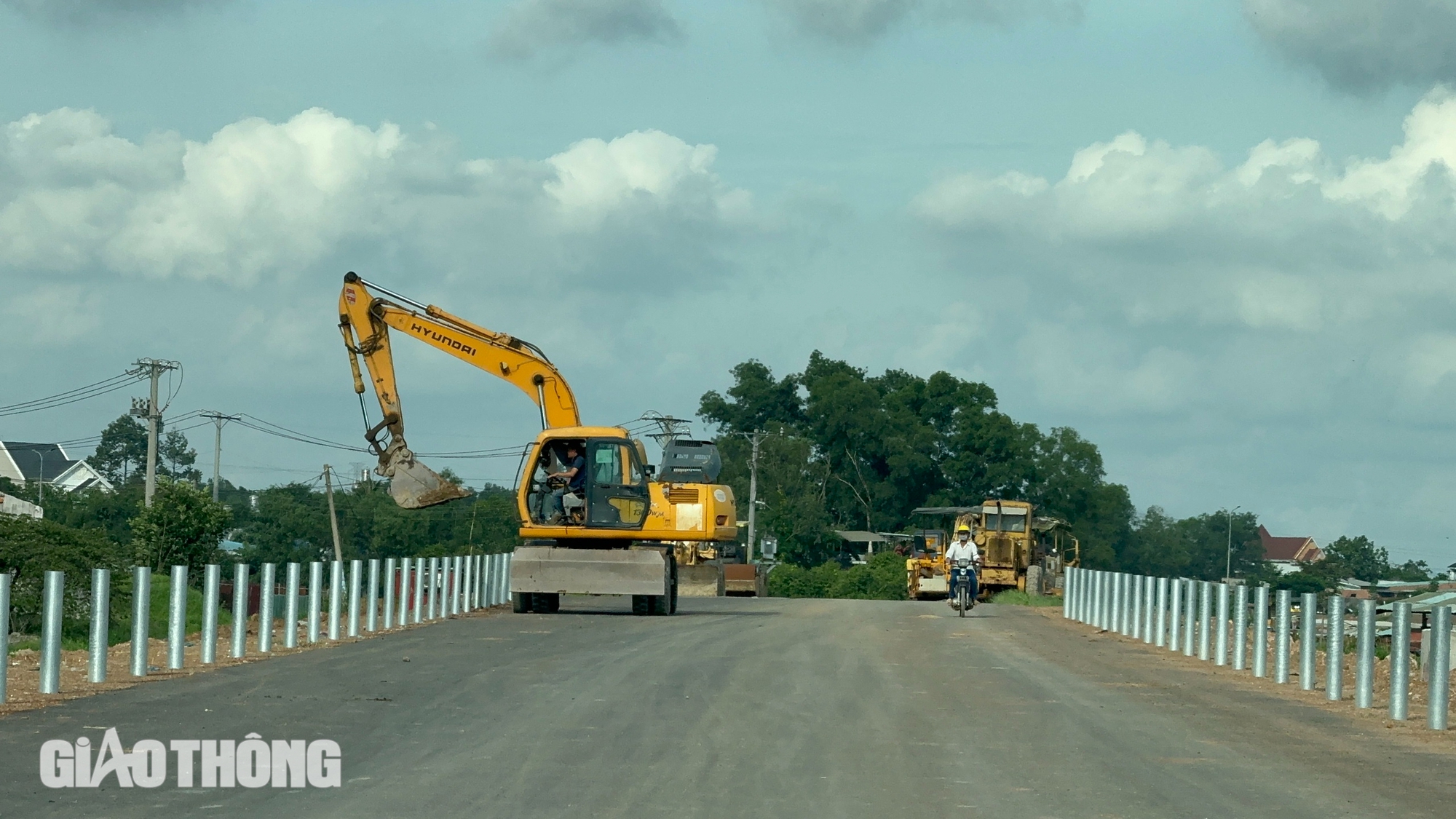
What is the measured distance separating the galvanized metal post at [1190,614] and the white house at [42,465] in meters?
131

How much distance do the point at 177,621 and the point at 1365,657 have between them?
11861mm

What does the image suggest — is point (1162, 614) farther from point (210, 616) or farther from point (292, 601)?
point (210, 616)

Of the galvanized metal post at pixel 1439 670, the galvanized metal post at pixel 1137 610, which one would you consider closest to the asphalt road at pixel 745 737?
the galvanized metal post at pixel 1439 670

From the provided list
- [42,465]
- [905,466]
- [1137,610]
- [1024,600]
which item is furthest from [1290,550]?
[1137,610]

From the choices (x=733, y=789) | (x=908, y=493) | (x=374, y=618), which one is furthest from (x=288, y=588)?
(x=908, y=493)

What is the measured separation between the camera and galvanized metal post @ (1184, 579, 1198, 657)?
2400 cm

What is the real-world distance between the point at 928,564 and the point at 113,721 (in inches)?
1735

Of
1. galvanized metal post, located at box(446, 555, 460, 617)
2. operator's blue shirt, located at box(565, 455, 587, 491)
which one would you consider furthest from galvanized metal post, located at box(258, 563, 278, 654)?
galvanized metal post, located at box(446, 555, 460, 617)

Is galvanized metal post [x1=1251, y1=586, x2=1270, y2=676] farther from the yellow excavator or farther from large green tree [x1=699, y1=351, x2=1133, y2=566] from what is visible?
large green tree [x1=699, y1=351, x2=1133, y2=566]

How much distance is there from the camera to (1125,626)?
97.8ft

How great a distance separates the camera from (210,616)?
17812 mm

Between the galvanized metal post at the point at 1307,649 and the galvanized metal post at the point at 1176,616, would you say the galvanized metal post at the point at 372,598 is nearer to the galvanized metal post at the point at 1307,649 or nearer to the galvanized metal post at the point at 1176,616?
the galvanized metal post at the point at 1176,616

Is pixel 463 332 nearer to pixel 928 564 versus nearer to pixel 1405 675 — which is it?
pixel 1405 675

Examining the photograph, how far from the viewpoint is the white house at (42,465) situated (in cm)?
14700
